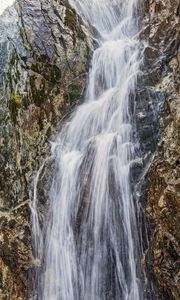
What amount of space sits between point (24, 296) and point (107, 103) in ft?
12.7

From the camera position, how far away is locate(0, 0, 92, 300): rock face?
22.9ft

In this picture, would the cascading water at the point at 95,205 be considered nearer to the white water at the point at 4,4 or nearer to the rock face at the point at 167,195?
the rock face at the point at 167,195

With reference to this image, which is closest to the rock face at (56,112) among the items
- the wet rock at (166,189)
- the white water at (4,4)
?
the wet rock at (166,189)

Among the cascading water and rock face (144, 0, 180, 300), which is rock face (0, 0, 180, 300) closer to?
rock face (144, 0, 180, 300)

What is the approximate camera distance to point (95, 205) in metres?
6.38

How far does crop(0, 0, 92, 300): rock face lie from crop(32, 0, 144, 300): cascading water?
12.1 inches

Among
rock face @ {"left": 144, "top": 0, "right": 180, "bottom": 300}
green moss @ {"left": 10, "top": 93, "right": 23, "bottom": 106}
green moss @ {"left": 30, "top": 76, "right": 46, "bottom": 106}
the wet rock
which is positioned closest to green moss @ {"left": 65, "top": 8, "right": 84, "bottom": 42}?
green moss @ {"left": 30, "top": 76, "right": 46, "bottom": 106}

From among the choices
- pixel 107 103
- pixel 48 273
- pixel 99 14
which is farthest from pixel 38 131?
pixel 99 14

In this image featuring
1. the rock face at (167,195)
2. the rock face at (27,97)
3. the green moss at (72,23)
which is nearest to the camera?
the rock face at (167,195)

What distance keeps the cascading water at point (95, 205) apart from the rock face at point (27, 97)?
308 mm

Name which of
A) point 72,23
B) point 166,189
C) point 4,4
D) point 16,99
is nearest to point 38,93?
point 16,99

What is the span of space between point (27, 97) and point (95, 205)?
115 inches

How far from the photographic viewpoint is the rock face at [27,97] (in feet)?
22.9

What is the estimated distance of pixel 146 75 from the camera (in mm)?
7512
